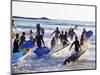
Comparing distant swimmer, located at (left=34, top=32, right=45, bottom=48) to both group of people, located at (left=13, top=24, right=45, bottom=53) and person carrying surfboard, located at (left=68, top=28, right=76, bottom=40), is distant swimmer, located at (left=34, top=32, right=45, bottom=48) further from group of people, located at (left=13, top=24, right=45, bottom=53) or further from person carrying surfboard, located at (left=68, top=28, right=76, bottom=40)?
person carrying surfboard, located at (left=68, top=28, right=76, bottom=40)

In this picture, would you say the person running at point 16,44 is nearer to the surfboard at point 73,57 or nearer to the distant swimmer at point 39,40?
the distant swimmer at point 39,40

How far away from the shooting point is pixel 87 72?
95.4 inches

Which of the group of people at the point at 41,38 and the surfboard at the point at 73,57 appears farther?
the surfboard at the point at 73,57

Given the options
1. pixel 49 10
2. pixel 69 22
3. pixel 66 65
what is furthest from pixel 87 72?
pixel 49 10

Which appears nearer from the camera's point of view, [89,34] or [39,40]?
[39,40]

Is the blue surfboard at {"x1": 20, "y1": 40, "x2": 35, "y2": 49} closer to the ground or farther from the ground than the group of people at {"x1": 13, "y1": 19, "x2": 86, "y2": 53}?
closer to the ground

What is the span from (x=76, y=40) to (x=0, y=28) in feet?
2.52

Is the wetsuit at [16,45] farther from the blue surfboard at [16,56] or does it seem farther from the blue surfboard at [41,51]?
the blue surfboard at [41,51]

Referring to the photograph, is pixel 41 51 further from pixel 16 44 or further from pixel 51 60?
pixel 16 44

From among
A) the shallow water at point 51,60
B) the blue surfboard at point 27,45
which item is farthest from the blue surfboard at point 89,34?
the blue surfboard at point 27,45

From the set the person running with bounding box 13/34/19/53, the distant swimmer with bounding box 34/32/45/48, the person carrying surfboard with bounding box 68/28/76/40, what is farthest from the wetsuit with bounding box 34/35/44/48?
the person carrying surfboard with bounding box 68/28/76/40

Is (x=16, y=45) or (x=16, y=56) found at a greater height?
(x=16, y=45)

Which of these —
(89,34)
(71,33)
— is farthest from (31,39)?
(89,34)

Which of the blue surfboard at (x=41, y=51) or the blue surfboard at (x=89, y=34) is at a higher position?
the blue surfboard at (x=89, y=34)
